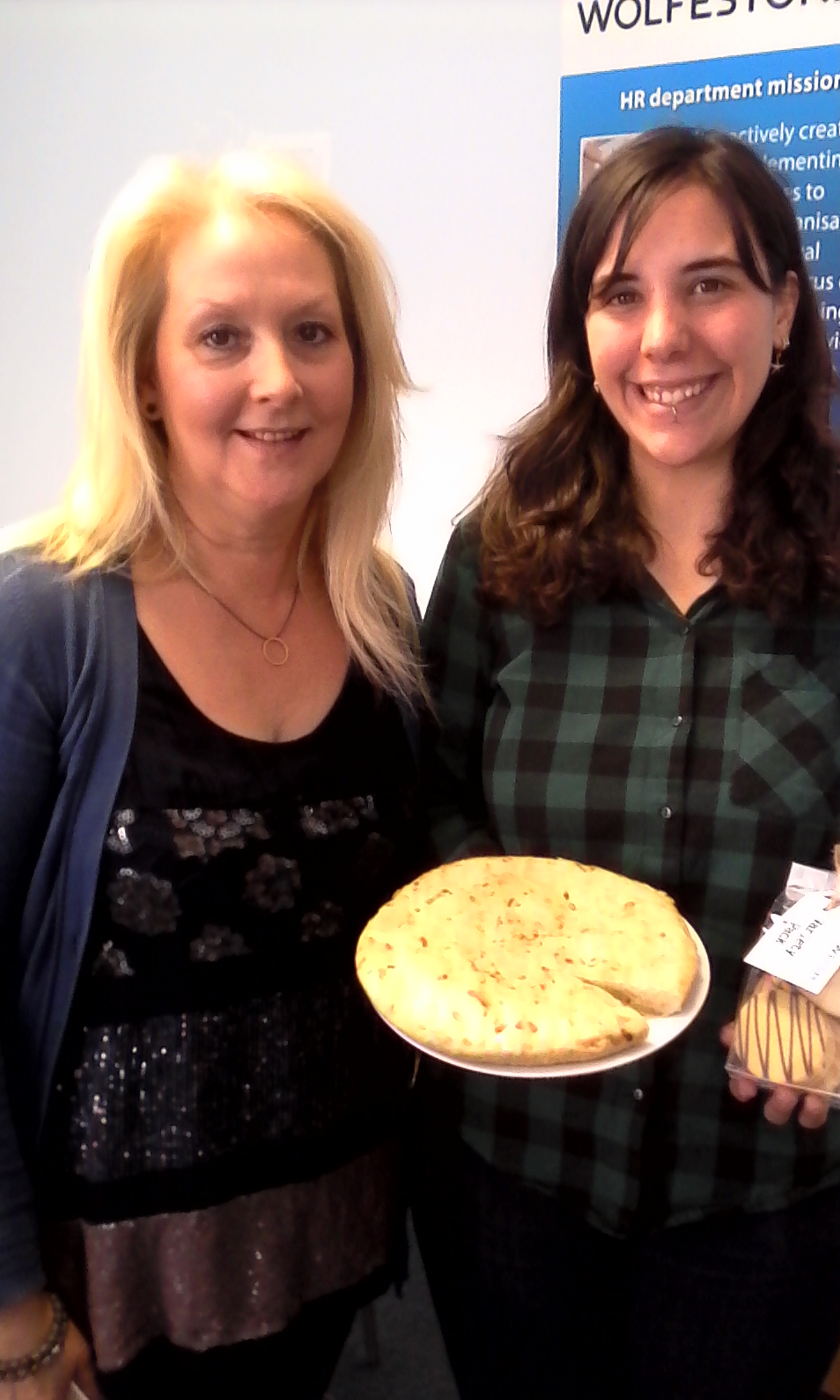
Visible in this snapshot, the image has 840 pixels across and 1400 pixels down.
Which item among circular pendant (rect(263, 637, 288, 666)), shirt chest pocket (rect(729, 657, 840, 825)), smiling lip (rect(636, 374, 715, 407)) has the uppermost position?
smiling lip (rect(636, 374, 715, 407))

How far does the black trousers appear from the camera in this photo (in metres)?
1.10

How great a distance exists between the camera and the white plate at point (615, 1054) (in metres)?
0.89

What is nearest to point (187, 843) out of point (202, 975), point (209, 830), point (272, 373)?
point (209, 830)

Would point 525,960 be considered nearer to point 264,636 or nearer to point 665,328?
point 264,636

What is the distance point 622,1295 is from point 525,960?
454mm

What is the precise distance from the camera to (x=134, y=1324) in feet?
3.52

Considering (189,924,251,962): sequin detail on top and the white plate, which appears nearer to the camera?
the white plate

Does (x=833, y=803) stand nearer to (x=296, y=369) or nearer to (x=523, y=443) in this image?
(x=523, y=443)

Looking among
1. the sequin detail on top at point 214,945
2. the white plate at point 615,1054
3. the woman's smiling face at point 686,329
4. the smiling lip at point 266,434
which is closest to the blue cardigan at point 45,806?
the sequin detail on top at point 214,945

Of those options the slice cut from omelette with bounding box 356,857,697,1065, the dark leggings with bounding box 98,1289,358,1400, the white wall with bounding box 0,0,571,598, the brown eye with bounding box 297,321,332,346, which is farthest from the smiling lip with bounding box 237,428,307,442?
the white wall with bounding box 0,0,571,598

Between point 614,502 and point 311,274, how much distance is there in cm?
43

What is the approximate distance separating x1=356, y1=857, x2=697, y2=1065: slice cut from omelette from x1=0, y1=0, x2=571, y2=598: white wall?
1.37 metres

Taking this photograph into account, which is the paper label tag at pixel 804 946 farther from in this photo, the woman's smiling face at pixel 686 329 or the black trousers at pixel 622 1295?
the woman's smiling face at pixel 686 329

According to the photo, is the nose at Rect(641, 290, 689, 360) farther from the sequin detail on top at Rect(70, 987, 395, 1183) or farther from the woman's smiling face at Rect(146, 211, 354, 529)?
the sequin detail on top at Rect(70, 987, 395, 1183)
